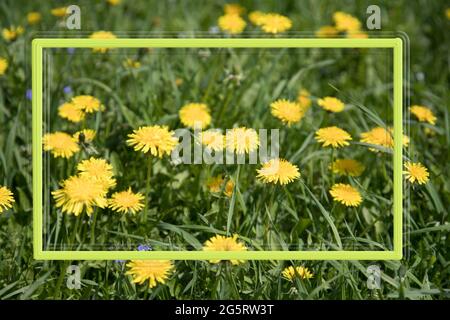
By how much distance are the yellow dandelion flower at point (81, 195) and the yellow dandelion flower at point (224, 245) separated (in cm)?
21

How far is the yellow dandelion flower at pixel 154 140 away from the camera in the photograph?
1.60 meters

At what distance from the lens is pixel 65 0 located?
8.23 feet

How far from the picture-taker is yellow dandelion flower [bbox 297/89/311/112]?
1.99 meters

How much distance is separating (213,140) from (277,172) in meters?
0.16

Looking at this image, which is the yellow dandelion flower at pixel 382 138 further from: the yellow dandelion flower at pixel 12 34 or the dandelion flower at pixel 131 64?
the yellow dandelion flower at pixel 12 34

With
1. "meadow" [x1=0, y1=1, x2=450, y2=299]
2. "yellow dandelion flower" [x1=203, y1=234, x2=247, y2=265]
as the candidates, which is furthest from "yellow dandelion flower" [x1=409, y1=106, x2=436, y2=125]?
"yellow dandelion flower" [x1=203, y1=234, x2=247, y2=265]

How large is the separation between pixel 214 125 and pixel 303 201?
0.91 feet

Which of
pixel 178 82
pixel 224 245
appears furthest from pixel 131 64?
pixel 224 245

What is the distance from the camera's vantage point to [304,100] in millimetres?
2020

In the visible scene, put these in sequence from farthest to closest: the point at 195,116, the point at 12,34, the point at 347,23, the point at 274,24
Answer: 1. the point at 347,23
2. the point at 12,34
3. the point at 274,24
4. the point at 195,116

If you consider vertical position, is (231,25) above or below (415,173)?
above

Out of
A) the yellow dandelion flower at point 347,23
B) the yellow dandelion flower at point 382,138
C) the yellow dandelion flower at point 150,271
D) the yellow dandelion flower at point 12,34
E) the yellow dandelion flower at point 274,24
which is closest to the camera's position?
the yellow dandelion flower at point 150,271

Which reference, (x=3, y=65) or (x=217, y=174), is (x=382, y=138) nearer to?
(x=217, y=174)

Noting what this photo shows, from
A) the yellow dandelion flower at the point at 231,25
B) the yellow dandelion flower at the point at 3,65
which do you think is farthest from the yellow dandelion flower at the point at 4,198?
the yellow dandelion flower at the point at 231,25
